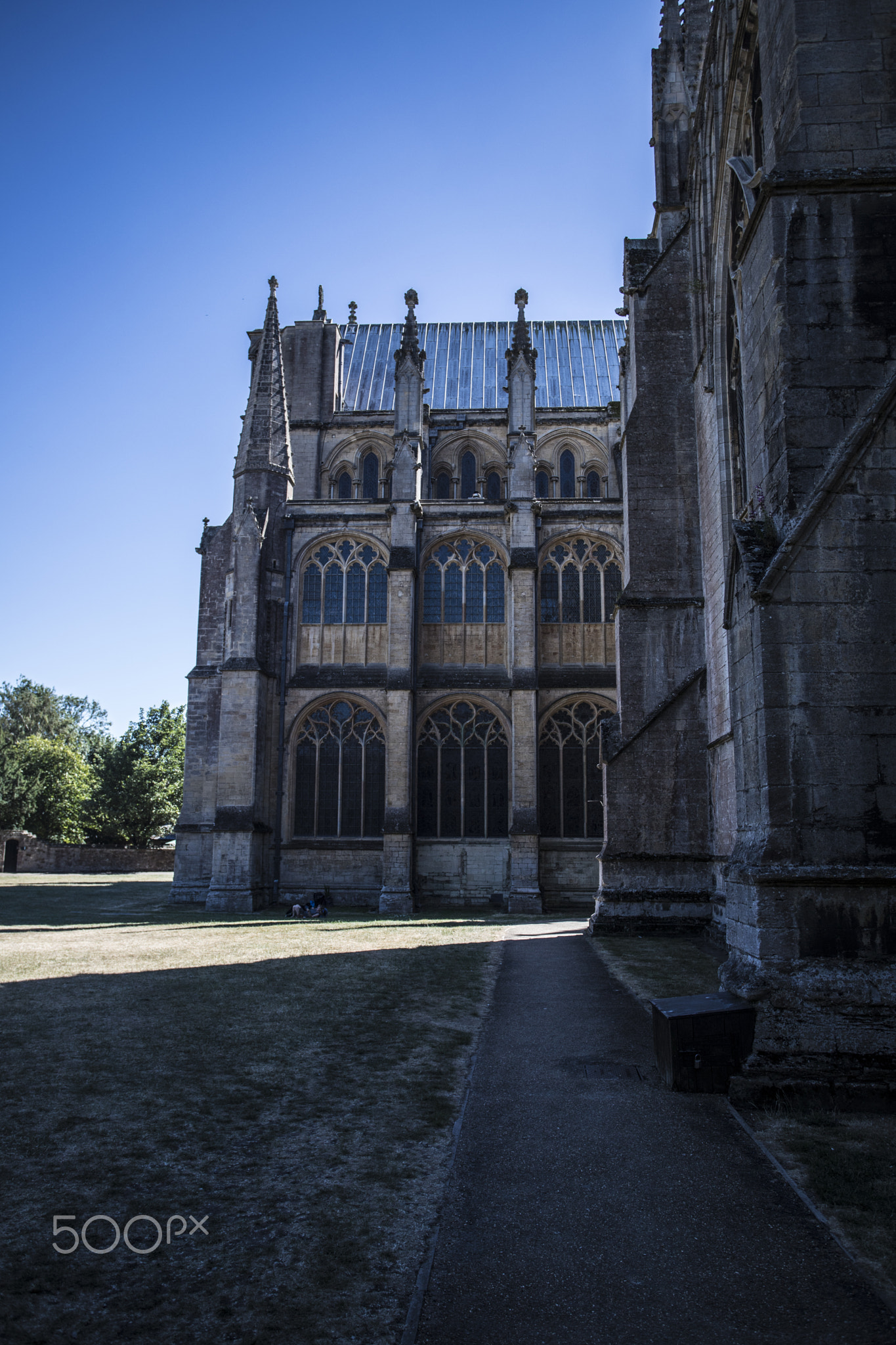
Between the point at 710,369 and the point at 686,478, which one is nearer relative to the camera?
the point at 710,369

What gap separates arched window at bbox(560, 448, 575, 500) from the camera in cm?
3170

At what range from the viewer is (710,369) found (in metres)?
13.6

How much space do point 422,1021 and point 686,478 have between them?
10907 mm

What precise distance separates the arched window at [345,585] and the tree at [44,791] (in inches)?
1090

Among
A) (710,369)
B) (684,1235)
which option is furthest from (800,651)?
(710,369)

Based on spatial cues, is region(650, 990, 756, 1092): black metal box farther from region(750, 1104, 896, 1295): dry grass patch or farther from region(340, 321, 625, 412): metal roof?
region(340, 321, 625, 412): metal roof

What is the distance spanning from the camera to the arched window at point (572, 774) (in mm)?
24328

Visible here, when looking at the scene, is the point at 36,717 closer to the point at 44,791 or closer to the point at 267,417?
the point at 44,791

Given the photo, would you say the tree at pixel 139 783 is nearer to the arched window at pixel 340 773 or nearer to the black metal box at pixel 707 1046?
the arched window at pixel 340 773

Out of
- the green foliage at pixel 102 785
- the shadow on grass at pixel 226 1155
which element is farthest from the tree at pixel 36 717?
the shadow on grass at pixel 226 1155

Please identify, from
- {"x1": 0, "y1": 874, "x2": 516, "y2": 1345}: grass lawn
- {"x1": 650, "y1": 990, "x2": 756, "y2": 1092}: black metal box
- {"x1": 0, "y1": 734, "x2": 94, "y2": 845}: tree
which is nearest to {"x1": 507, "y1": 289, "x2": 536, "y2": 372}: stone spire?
{"x1": 0, "y1": 874, "x2": 516, "y2": 1345}: grass lawn

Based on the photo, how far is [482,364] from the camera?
115ft

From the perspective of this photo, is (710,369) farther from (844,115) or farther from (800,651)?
(800,651)

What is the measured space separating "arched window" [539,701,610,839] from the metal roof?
42.0 ft
